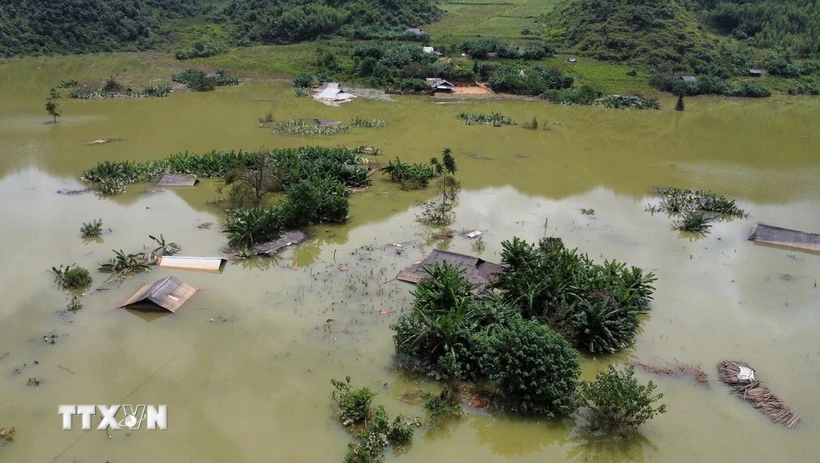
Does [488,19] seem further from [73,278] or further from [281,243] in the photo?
[73,278]

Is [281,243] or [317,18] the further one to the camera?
[317,18]

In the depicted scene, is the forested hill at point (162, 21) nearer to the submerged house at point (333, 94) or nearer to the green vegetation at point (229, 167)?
the submerged house at point (333, 94)

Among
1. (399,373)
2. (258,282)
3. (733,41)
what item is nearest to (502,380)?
(399,373)

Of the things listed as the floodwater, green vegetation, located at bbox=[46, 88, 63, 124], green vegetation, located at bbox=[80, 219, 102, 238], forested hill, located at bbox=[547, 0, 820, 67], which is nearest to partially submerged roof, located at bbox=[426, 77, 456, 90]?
the floodwater

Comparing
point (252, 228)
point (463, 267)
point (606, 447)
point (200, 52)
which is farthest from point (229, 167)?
point (200, 52)

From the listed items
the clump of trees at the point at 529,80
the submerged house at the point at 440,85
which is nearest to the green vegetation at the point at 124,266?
the submerged house at the point at 440,85

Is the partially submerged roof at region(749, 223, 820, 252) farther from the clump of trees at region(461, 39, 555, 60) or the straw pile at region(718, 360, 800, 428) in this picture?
the clump of trees at region(461, 39, 555, 60)
